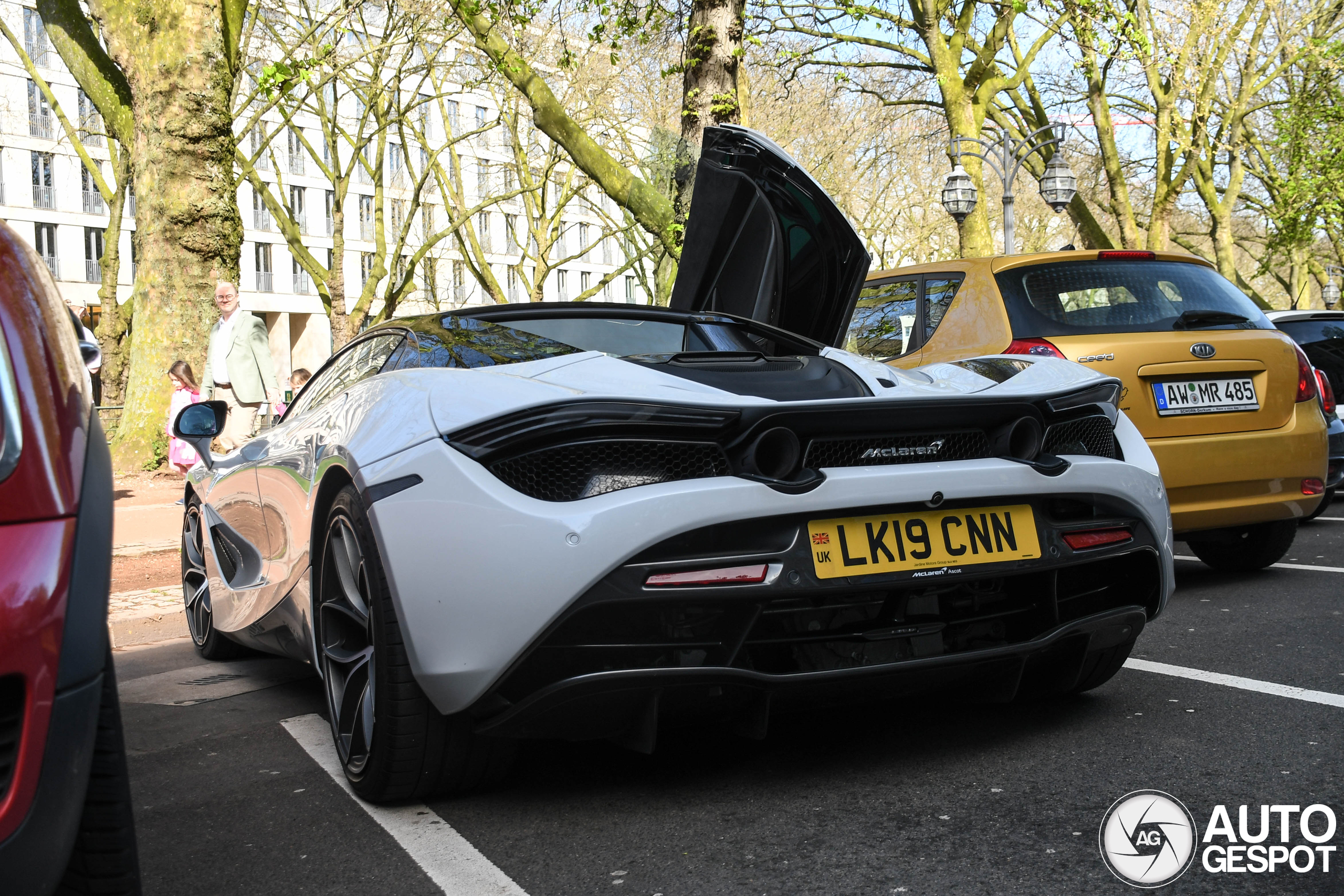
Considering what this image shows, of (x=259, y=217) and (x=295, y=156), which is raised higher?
(x=295, y=156)

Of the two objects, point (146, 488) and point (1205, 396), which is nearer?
point (1205, 396)

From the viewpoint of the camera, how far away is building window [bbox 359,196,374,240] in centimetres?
6341

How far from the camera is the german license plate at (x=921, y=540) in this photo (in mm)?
2783

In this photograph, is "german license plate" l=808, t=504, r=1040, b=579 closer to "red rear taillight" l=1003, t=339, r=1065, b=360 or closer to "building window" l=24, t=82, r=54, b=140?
"red rear taillight" l=1003, t=339, r=1065, b=360

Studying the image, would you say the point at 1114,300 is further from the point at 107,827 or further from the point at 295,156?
the point at 295,156

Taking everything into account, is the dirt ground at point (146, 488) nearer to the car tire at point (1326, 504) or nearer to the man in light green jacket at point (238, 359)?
the man in light green jacket at point (238, 359)

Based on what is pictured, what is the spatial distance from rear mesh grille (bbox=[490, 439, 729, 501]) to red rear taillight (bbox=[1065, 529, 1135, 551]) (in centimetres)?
99

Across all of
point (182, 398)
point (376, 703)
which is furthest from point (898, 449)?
point (182, 398)

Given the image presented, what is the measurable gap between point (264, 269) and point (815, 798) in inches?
2388

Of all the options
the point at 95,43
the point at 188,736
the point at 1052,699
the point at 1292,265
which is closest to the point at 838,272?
the point at 1052,699

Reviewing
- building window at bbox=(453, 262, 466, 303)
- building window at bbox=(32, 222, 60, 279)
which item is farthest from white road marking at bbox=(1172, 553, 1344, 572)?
building window at bbox=(32, 222, 60, 279)

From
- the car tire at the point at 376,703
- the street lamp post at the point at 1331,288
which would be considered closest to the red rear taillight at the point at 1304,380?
the car tire at the point at 376,703

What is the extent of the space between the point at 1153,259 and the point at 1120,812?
3.74m

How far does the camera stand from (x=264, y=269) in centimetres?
5975
